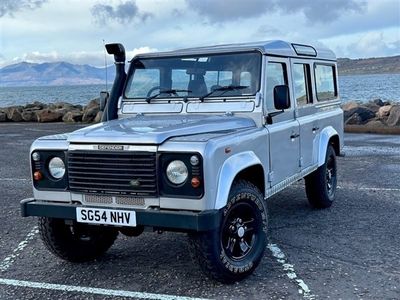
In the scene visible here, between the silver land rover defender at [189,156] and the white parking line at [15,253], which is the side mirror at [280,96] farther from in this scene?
the white parking line at [15,253]

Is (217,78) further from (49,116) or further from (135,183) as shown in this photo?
(49,116)

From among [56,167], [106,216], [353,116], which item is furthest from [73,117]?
[106,216]

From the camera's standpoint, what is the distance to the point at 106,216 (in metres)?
4.48

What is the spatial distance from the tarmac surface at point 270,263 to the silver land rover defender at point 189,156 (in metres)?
0.26

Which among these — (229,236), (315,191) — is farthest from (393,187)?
(229,236)

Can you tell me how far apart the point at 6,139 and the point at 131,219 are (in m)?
15.3

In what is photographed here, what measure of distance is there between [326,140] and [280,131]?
5.63 feet

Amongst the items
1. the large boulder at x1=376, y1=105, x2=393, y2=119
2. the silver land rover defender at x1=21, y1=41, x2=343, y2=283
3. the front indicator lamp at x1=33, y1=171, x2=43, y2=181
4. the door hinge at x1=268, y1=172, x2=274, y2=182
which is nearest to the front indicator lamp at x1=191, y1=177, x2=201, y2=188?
the silver land rover defender at x1=21, y1=41, x2=343, y2=283

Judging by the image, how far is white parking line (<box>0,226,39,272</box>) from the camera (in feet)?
17.5

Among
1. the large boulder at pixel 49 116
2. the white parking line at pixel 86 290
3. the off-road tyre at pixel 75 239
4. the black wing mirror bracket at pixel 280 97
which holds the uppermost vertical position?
the black wing mirror bracket at pixel 280 97

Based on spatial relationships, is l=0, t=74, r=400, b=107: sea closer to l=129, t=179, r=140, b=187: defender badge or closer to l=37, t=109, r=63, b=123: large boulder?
l=129, t=179, r=140, b=187: defender badge

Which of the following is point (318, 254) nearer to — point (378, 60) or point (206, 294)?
point (206, 294)

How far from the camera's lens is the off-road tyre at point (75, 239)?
5020mm

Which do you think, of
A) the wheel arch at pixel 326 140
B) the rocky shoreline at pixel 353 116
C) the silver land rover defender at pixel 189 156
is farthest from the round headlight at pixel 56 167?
the rocky shoreline at pixel 353 116
